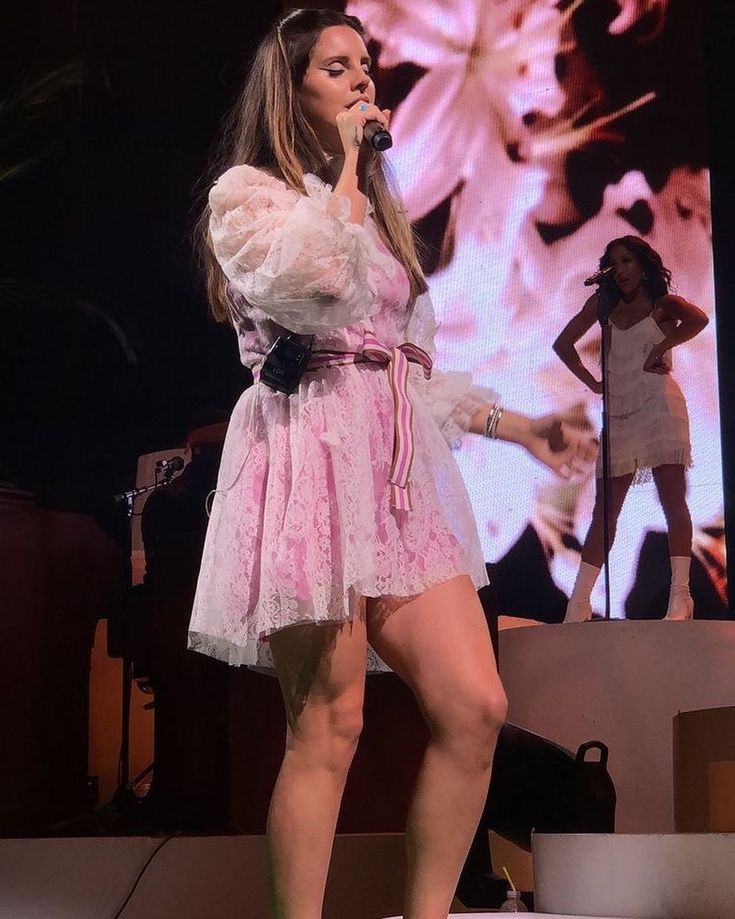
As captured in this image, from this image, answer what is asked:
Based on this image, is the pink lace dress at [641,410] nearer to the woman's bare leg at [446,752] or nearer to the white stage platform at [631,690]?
the white stage platform at [631,690]

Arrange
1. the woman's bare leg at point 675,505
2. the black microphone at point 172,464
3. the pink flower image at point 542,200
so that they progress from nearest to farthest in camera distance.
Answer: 1. the black microphone at point 172,464
2. the woman's bare leg at point 675,505
3. the pink flower image at point 542,200

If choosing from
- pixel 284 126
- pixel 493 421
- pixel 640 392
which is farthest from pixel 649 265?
pixel 284 126

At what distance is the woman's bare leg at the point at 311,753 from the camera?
4.39ft

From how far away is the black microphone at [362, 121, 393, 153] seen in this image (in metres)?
1.52

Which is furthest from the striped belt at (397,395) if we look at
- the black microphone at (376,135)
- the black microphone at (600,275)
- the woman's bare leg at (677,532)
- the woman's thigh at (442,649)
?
the black microphone at (600,275)

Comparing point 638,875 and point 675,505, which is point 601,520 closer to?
point 675,505

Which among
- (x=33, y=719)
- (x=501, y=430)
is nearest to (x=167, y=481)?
(x=33, y=719)

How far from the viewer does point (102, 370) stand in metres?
3.34

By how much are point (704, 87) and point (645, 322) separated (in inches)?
26.4

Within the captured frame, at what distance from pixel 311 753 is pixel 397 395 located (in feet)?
→ 1.41

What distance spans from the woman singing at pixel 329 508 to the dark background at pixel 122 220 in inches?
67.6

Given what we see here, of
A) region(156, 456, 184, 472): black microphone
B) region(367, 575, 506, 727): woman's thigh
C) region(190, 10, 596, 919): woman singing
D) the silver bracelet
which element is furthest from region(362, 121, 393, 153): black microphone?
region(156, 456, 184, 472): black microphone

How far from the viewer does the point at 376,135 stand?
1.52 meters

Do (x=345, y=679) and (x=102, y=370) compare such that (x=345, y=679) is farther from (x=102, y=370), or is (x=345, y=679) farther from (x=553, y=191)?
(x=553, y=191)
